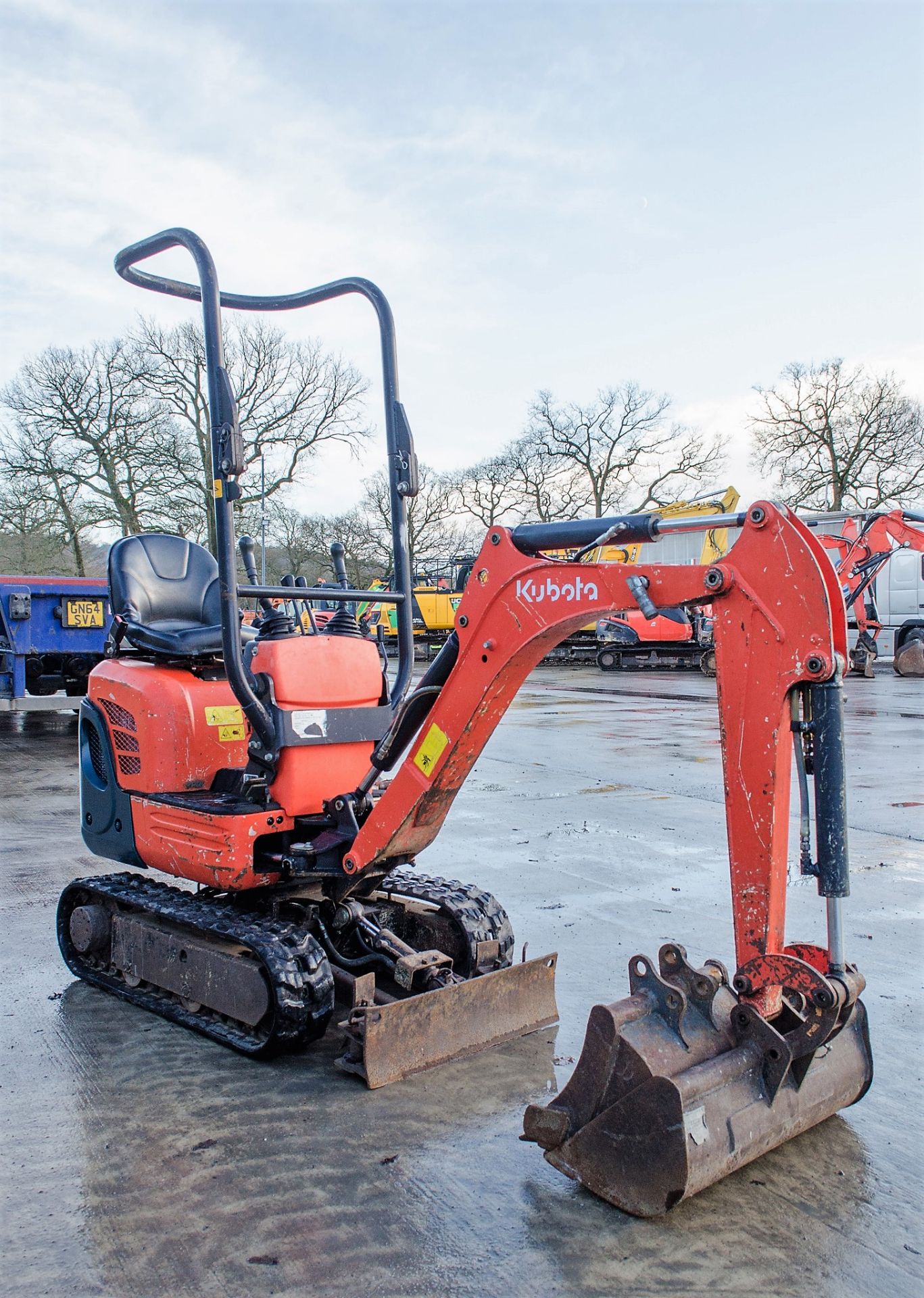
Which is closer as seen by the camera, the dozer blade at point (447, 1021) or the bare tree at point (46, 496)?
the dozer blade at point (447, 1021)

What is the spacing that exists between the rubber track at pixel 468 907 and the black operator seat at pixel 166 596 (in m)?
1.25

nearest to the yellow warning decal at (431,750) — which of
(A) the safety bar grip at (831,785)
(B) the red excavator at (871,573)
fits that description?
(A) the safety bar grip at (831,785)

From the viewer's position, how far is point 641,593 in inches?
121

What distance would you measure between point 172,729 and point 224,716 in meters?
0.23

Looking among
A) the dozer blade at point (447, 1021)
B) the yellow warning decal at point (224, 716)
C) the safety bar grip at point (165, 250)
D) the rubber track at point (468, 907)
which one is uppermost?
the safety bar grip at point (165, 250)

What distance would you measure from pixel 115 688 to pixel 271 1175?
7.48 ft

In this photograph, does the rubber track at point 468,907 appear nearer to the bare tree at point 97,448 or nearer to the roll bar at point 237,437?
the roll bar at point 237,437

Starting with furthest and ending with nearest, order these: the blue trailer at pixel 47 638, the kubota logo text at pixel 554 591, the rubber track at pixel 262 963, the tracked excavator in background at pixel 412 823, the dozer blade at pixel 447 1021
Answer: the blue trailer at pixel 47 638
the rubber track at pixel 262 963
the dozer blade at pixel 447 1021
the kubota logo text at pixel 554 591
the tracked excavator in background at pixel 412 823

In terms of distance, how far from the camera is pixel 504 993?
3885 millimetres

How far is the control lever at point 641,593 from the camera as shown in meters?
3.04

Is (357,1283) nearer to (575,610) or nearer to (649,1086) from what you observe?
(649,1086)

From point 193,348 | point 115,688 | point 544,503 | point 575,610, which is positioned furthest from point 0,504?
point 575,610

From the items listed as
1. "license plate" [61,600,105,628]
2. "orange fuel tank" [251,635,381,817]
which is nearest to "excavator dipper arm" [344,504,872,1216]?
"orange fuel tank" [251,635,381,817]

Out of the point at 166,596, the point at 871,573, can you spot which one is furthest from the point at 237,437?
the point at 871,573
